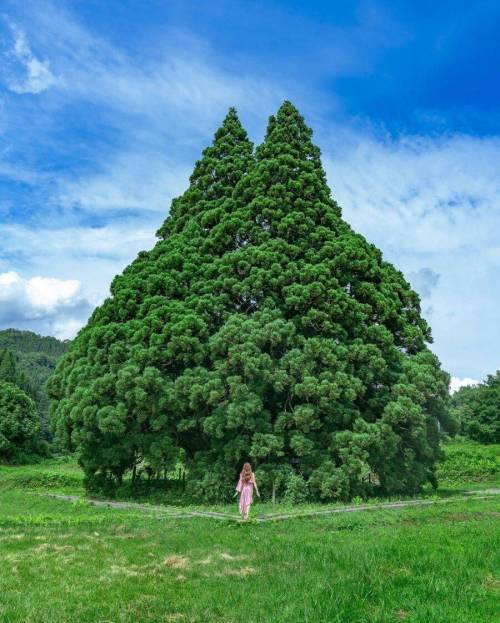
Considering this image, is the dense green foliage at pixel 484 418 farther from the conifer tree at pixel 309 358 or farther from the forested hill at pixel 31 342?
the forested hill at pixel 31 342

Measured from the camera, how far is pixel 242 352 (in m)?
17.3

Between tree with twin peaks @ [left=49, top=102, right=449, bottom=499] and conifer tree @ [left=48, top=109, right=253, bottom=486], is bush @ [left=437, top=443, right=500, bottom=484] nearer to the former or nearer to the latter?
tree with twin peaks @ [left=49, top=102, right=449, bottom=499]

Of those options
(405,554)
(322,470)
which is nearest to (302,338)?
(322,470)

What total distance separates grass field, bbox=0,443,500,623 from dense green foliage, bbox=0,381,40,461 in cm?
3625

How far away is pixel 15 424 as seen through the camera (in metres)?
45.1

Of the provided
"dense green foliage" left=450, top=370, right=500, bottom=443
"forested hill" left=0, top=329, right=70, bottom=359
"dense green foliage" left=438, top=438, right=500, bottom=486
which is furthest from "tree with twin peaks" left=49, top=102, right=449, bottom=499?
"forested hill" left=0, top=329, right=70, bottom=359

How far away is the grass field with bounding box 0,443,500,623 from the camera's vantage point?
550 centimetres

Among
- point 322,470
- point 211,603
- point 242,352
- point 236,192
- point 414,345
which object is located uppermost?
point 236,192

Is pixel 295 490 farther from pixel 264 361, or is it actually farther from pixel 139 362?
pixel 139 362

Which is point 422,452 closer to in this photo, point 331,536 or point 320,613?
point 331,536

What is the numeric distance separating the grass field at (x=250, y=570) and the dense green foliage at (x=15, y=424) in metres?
36.3

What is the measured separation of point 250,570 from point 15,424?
139 feet

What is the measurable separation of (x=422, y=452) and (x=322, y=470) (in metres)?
4.01

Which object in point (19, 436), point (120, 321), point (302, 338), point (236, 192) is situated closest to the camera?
point (302, 338)
